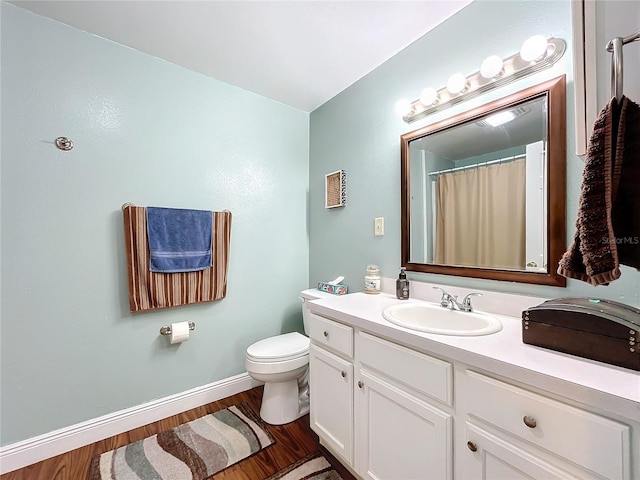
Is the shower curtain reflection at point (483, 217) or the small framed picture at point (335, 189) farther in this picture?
the small framed picture at point (335, 189)

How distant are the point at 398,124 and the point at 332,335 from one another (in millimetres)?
1300

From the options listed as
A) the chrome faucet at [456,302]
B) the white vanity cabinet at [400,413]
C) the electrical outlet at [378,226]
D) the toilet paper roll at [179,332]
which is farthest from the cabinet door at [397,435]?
the toilet paper roll at [179,332]

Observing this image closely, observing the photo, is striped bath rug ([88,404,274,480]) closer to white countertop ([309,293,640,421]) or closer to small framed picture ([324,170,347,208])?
white countertop ([309,293,640,421])

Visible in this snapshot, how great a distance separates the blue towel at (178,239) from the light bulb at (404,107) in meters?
1.40

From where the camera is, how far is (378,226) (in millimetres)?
1790

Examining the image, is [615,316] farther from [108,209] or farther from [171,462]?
[108,209]

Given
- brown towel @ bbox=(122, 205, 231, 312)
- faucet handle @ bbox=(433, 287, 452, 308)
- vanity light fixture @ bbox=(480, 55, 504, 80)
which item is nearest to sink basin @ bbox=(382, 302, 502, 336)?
faucet handle @ bbox=(433, 287, 452, 308)

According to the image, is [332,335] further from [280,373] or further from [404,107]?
[404,107]

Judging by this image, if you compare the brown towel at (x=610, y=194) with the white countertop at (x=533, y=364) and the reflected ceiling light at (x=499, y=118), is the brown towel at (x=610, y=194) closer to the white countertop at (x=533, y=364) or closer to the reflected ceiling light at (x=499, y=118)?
the white countertop at (x=533, y=364)

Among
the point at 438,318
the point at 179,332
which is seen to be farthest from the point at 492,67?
the point at 179,332

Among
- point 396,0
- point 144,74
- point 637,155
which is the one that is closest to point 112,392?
point 144,74

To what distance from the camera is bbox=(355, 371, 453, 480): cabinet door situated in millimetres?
910

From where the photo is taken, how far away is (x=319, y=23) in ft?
4.73

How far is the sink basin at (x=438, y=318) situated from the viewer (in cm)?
108
